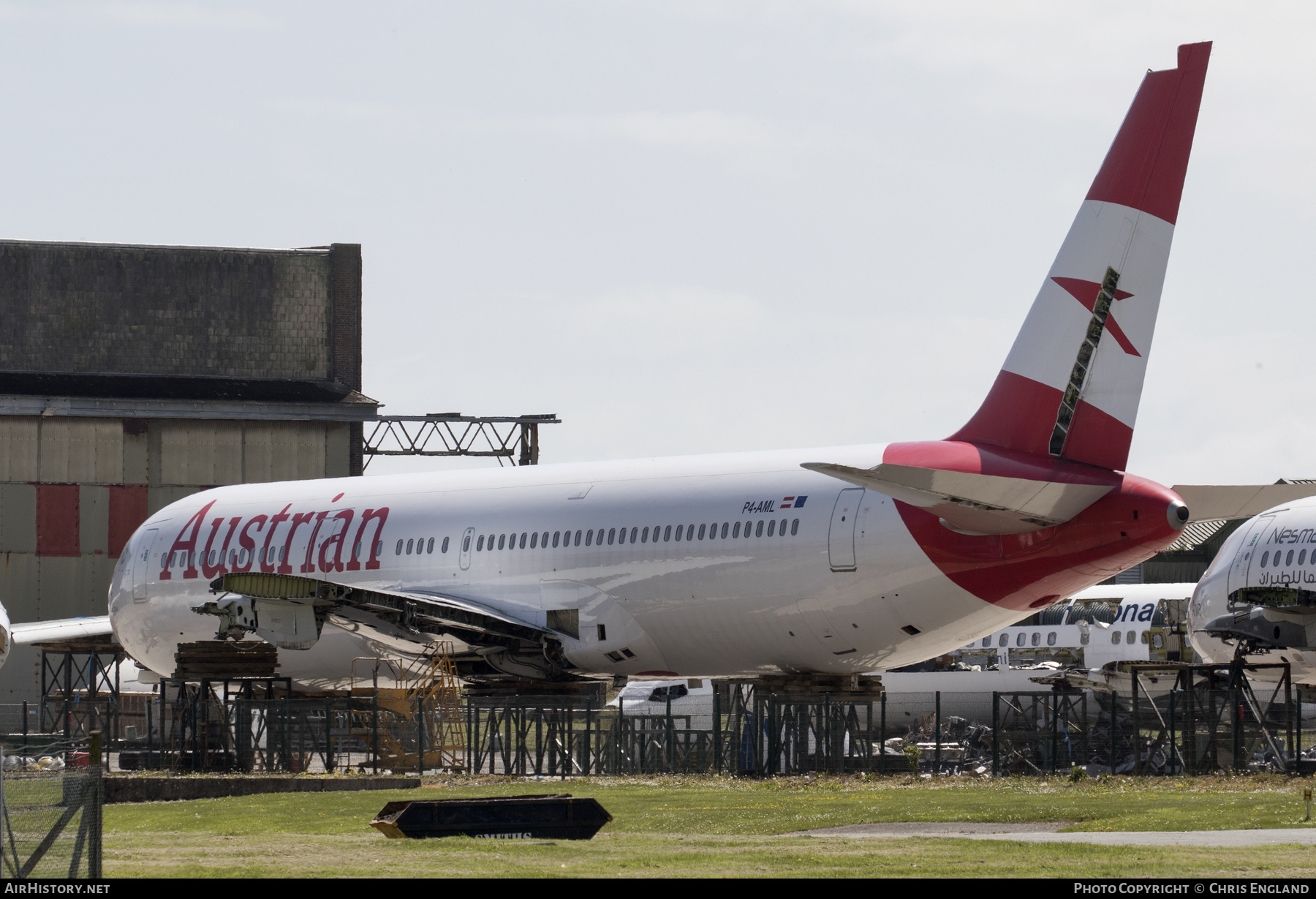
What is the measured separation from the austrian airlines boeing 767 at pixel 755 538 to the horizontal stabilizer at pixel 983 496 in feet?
0.11

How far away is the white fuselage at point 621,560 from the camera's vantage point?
1006 inches

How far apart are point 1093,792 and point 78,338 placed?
44512 mm

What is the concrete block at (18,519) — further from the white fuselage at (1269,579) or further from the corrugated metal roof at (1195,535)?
the corrugated metal roof at (1195,535)

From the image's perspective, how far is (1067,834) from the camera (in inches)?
627

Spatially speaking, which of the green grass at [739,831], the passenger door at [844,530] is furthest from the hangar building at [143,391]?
the passenger door at [844,530]

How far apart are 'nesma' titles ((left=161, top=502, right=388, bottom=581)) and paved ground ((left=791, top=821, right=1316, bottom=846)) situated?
1600 cm

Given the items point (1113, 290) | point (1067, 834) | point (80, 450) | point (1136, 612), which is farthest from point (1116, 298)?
point (80, 450)

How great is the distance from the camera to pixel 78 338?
59062 millimetres

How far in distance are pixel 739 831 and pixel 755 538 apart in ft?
31.1

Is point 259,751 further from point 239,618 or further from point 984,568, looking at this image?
point 984,568

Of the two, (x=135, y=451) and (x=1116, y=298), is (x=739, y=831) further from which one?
(x=135, y=451)

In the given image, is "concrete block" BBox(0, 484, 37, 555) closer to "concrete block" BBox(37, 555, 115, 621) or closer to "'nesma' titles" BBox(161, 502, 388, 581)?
"concrete block" BBox(37, 555, 115, 621)

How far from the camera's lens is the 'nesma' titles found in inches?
1262

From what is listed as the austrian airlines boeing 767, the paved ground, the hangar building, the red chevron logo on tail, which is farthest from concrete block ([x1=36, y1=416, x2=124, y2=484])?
the paved ground
